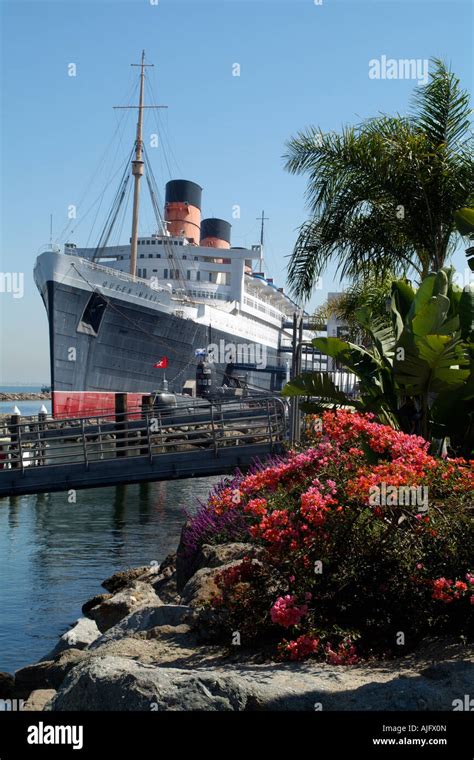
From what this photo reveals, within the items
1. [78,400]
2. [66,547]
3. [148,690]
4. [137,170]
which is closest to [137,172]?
[137,170]

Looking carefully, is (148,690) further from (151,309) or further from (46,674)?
(151,309)

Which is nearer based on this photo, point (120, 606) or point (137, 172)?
point (120, 606)

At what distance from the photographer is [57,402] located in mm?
42250

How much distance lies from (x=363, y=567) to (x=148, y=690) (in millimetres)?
2198

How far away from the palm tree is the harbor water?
18.8 ft

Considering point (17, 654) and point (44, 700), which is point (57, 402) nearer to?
point (17, 654)

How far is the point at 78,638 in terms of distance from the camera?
10602 mm

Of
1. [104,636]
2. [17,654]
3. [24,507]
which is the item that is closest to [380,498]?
[104,636]

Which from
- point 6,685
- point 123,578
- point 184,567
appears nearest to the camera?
point 6,685

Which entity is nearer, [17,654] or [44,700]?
[44,700]

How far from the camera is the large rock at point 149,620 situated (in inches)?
292

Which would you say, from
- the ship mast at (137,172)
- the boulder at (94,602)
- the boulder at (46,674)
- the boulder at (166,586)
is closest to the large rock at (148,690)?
the boulder at (46,674)
